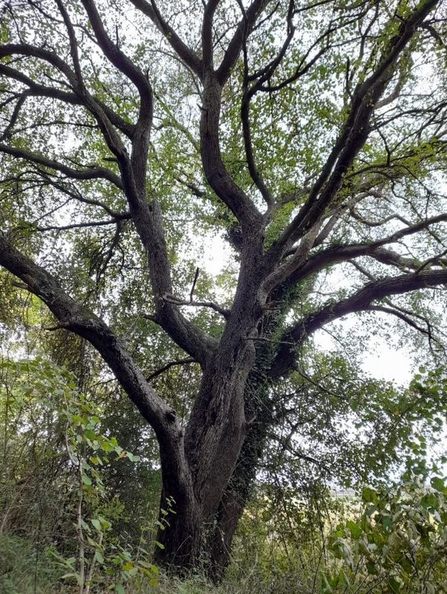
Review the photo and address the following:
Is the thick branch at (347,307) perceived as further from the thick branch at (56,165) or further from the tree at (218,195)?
the thick branch at (56,165)

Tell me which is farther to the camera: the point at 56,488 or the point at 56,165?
the point at 56,165

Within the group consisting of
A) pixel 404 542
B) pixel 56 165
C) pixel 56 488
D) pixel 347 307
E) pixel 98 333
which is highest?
pixel 56 165

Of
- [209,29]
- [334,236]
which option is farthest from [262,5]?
[334,236]

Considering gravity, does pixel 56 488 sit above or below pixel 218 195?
below

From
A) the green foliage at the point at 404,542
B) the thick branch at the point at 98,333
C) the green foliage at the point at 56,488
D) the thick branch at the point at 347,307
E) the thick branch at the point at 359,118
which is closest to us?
the green foliage at the point at 404,542

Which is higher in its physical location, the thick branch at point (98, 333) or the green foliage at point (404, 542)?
the thick branch at point (98, 333)

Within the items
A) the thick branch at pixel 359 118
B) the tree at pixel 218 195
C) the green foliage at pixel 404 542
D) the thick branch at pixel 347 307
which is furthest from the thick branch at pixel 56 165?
the green foliage at pixel 404 542

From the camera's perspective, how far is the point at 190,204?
8.59 metres

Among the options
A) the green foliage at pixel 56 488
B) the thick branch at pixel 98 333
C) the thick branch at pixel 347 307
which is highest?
the thick branch at pixel 347 307

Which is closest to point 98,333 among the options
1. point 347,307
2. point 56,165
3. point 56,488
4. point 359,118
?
point 56,488

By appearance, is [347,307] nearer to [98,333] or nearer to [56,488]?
[98,333]

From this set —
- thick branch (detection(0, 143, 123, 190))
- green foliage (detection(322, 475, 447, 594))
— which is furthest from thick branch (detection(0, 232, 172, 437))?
green foliage (detection(322, 475, 447, 594))

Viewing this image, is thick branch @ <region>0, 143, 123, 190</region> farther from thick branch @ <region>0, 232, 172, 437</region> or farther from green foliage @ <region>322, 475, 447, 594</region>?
green foliage @ <region>322, 475, 447, 594</region>

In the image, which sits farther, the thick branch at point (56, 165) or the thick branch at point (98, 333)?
the thick branch at point (56, 165)
